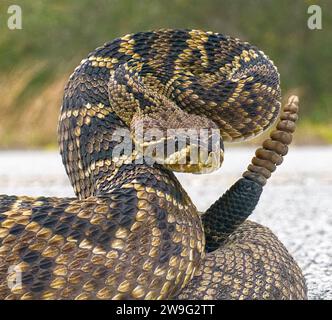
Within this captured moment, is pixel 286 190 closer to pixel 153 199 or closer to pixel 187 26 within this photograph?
pixel 153 199

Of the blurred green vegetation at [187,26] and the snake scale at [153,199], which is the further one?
the blurred green vegetation at [187,26]

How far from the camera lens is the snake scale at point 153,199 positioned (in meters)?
2.92

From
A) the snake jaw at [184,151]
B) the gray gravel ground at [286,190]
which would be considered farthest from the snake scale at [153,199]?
the gray gravel ground at [286,190]

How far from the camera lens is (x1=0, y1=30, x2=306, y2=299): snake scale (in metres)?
2.92

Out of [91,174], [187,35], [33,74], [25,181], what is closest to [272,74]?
[187,35]

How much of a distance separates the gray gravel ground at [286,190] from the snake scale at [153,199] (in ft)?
2.24

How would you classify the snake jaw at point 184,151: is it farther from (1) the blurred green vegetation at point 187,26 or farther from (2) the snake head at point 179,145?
(1) the blurred green vegetation at point 187,26

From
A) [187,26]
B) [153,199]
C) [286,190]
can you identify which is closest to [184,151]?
[153,199]

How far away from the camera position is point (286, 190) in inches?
360

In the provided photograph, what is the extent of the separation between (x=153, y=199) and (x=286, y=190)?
20.0 ft

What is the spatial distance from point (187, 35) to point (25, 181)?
248 inches

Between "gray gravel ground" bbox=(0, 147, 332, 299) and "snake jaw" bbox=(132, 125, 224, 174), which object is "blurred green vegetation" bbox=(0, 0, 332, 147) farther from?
"snake jaw" bbox=(132, 125, 224, 174)
